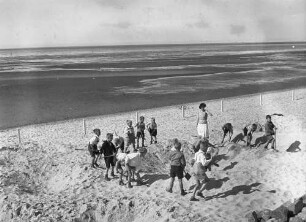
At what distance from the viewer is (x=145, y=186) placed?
11.9 metres

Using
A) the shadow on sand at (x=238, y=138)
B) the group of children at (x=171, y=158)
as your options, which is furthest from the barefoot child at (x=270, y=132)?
the shadow on sand at (x=238, y=138)

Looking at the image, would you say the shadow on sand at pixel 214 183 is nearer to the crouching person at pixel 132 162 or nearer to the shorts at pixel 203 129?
the crouching person at pixel 132 162

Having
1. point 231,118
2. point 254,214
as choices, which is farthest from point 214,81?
point 254,214

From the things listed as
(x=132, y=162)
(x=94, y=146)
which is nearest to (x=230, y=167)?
(x=132, y=162)

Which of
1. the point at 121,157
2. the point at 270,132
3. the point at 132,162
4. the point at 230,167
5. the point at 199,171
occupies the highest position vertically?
the point at 270,132

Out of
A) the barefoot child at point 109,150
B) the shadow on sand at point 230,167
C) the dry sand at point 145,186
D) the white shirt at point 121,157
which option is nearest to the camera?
the dry sand at point 145,186

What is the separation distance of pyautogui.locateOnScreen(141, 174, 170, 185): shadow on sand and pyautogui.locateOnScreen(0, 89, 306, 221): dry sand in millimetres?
32

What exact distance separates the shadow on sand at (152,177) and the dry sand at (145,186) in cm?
3

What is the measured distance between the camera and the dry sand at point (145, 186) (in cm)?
1035

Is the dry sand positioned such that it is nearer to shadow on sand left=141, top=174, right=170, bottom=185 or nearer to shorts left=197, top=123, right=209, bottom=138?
shadow on sand left=141, top=174, right=170, bottom=185

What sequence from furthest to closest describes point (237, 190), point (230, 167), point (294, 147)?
1. point (294, 147)
2. point (230, 167)
3. point (237, 190)

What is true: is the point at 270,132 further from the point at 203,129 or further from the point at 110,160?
the point at 110,160

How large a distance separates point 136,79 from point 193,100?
19090 millimetres

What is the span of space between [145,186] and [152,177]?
2.18 ft
